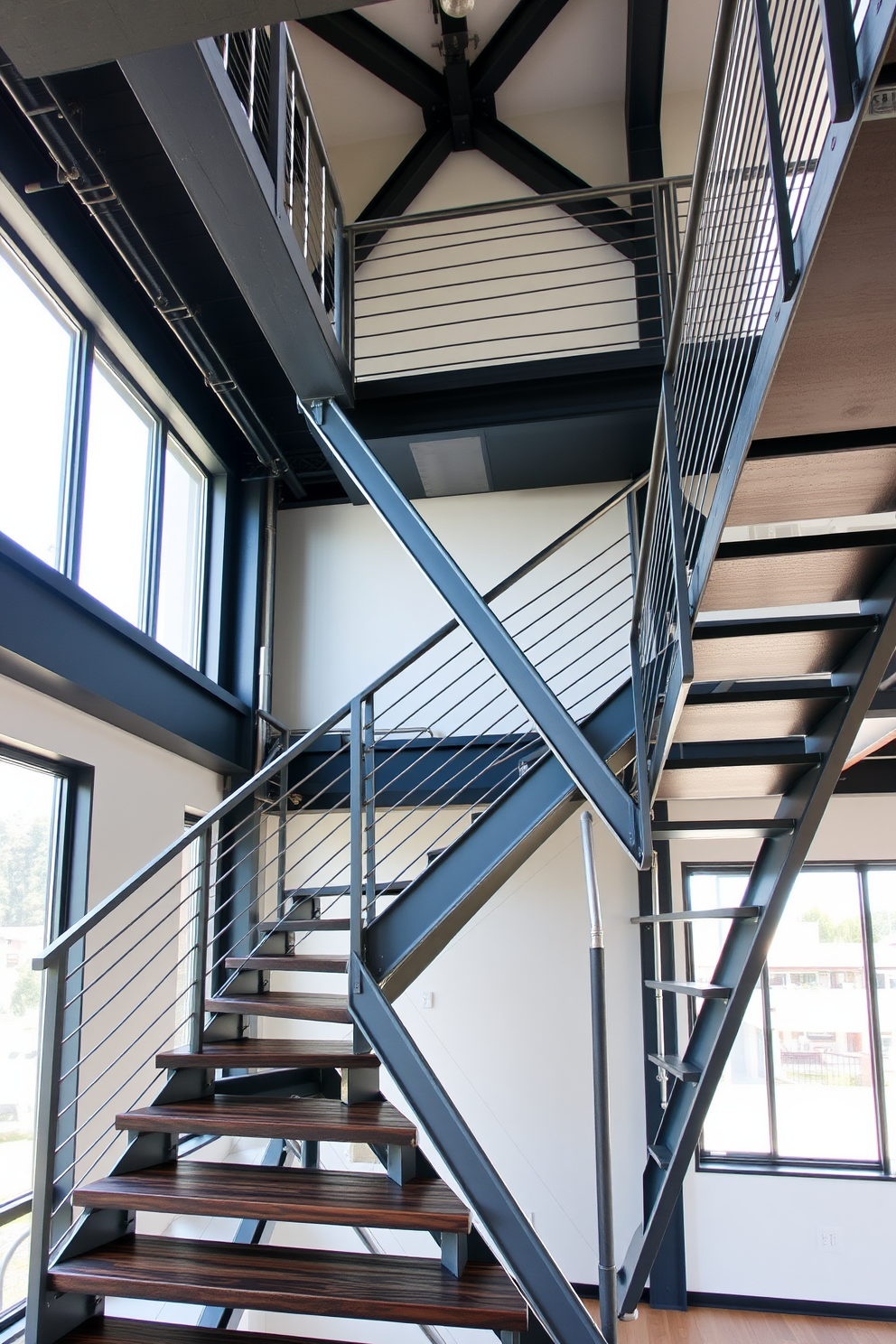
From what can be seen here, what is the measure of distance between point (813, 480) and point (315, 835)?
426 cm

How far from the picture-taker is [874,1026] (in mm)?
5242

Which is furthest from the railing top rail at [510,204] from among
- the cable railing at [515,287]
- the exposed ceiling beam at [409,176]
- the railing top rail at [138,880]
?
the railing top rail at [138,880]

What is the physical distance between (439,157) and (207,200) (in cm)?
366

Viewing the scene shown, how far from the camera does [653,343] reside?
5.50 metres

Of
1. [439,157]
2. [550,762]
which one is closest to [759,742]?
[550,762]

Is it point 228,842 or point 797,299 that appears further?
point 228,842

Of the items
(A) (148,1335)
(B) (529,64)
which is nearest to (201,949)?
(A) (148,1335)

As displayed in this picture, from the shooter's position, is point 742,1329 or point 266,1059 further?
point 742,1329

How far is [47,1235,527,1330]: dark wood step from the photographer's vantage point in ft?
7.63

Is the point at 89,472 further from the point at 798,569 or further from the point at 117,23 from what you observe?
the point at 798,569

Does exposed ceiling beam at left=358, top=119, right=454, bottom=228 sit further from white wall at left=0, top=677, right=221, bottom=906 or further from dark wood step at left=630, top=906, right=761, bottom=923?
dark wood step at left=630, top=906, right=761, bottom=923

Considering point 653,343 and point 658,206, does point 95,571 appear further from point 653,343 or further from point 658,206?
point 653,343

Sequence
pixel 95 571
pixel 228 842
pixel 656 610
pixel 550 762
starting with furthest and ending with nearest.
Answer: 1. pixel 228 842
2. pixel 95 571
3. pixel 550 762
4. pixel 656 610

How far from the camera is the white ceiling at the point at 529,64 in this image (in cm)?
551
